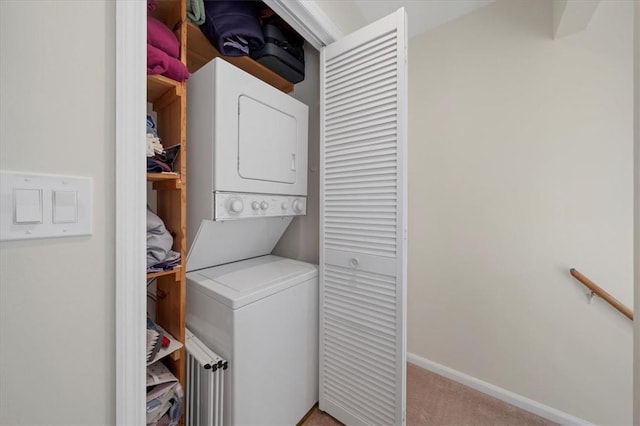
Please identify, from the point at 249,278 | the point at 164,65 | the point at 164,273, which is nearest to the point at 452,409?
the point at 249,278

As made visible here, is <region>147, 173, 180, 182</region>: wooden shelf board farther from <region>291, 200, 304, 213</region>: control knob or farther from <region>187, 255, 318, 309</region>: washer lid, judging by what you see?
<region>291, 200, 304, 213</region>: control knob

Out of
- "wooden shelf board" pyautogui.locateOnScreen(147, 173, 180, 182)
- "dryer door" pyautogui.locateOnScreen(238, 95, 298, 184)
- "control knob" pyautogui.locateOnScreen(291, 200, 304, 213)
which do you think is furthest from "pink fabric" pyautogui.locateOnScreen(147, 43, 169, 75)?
"control knob" pyautogui.locateOnScreen(291, 200, 304, 213)

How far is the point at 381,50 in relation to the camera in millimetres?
1339

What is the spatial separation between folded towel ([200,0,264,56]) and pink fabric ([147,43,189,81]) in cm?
36

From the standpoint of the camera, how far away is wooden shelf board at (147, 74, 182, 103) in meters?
1.10

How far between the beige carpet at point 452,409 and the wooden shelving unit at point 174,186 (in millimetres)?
1107

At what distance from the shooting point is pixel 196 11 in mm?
1250

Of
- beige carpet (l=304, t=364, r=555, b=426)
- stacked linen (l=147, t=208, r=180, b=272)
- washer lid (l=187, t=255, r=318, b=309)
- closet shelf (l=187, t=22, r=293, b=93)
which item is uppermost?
closet shelf (l=187, t=22, r=293, b=93)

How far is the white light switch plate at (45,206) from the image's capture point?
48 centimetres

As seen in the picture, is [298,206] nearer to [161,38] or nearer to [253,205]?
[253,205]

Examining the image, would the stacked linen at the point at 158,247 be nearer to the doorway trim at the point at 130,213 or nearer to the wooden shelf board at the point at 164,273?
the wooden shelf board at the point at 164,273

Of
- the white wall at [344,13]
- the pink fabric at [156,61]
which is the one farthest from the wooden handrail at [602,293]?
the pink fabric at [156,61]

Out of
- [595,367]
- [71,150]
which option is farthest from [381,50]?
[595,367]

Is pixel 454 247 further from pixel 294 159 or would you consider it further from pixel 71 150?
pixel 71 150
